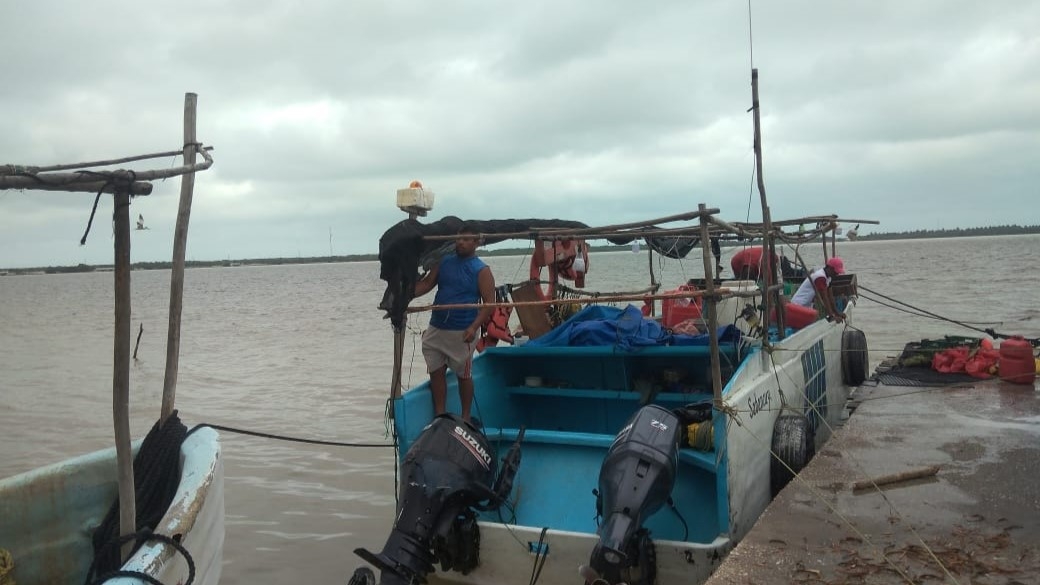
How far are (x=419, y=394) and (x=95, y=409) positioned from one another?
9.40 m

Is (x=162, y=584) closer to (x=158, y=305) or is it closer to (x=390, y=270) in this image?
(x=390, y=270)

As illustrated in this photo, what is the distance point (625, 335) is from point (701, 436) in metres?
1.92

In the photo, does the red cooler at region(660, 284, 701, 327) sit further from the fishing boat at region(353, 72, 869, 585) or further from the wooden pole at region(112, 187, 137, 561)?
the wooden pole at region(112, 187, 137, 561)

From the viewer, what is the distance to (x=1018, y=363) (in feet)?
26.1

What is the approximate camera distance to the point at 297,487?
7801 millimetres

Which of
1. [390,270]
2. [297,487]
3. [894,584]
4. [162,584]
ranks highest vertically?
[390,270]

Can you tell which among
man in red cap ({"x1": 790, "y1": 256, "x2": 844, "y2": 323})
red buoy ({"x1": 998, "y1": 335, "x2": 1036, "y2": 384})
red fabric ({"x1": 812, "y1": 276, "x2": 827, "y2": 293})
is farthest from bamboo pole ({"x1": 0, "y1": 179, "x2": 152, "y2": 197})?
red buoy ({"x1": 998, "y1": 335, "x2": 1036, "y2": 384})

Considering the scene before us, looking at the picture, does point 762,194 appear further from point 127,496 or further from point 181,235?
point 127,496

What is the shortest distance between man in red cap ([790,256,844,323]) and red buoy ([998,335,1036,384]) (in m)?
1.69

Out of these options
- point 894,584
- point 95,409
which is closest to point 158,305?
point 95,409

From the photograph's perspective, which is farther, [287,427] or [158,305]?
[158,305]

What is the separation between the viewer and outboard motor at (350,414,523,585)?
3.88m

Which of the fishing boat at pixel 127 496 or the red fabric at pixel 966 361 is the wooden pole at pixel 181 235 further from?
the red fabric at pixel 966 361

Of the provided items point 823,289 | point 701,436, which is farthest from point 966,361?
point 701,436
